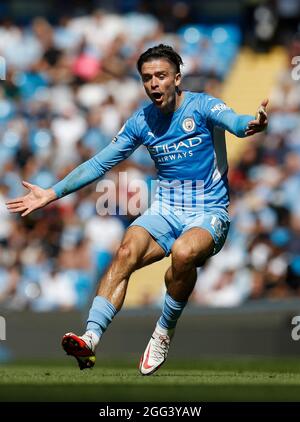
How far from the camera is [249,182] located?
15125mm

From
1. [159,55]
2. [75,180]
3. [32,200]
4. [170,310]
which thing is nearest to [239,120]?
[159,55]

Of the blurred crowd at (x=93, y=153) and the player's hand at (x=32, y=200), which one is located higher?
the blurred crowd at (x=93, y=153)

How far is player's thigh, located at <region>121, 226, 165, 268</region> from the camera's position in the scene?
8.20 metres

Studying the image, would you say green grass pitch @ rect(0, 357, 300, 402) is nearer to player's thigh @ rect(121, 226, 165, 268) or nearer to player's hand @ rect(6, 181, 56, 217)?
player's thigh @ rect(121, 226, 165, 268)

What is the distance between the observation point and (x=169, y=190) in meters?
8.64

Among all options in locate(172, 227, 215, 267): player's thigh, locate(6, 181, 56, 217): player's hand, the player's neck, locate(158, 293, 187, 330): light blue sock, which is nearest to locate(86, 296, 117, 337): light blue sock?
locate(158, 293, 187, 330): light blue sock

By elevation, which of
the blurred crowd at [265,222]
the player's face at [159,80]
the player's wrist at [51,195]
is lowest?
the player's wrist at [51,195]

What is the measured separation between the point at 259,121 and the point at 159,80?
3.69 feet

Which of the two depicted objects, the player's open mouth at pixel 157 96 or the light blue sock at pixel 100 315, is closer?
the light blue sock at pixel 100 315

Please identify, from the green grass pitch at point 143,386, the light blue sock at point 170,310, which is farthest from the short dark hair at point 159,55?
the green grass pitch at point 143,386

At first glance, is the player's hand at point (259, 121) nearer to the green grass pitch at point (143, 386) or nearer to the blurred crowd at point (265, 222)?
the green grass pitch at point (143, 386)

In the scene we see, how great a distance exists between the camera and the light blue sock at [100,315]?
797cm
